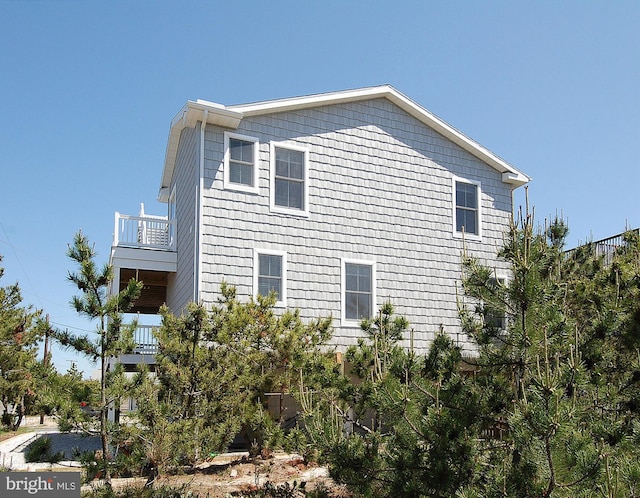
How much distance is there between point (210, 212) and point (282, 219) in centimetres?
152

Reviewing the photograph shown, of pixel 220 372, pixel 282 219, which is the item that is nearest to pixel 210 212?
pixel 282 219

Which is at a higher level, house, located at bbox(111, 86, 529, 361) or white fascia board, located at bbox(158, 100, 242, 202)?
white fascia board, located at bbox(158, 100, 242, 202)

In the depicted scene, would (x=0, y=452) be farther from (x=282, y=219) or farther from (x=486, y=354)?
(x=486, y=354)

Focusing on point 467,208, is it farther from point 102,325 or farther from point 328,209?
point 102,325

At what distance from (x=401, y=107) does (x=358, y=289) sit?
4476 millimetres

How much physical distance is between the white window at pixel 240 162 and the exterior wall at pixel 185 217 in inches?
23.4

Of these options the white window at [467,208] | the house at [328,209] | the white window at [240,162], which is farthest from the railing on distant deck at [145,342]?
the white window at [467,208]

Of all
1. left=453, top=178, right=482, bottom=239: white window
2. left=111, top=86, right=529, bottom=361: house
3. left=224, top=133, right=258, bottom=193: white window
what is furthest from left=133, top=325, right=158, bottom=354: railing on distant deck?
left=453, top=178, right=482, bottom=239: white window

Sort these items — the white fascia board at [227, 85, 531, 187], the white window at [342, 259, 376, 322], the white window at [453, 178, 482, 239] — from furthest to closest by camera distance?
the white window at [453, 178, 482, 239]
the white window at [342, 259, 376, 322]
the white fascia board at [227, 85, 531, 187]

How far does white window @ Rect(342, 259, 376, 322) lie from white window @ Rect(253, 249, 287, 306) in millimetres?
1399

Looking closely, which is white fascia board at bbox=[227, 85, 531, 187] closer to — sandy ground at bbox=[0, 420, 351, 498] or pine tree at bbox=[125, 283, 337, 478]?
pine tree at bbox=[125, 283, 337, 478]

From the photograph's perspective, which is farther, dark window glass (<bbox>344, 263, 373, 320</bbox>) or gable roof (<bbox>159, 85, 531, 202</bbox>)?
dark window glass (<bbox>344, 263, 373, 320</bbox>)

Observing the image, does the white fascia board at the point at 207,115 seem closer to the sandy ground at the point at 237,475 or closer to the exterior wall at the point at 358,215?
the exterior wall at the point at 358,215

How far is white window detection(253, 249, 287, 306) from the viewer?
11.8 meters
